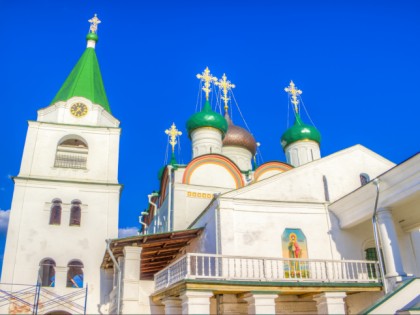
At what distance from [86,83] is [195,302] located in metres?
12.7

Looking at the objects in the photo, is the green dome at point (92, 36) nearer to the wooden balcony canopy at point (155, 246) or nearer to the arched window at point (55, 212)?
the arched window at point (55, 212)

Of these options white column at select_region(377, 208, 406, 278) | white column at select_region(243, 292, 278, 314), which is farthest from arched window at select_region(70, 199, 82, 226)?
white column at select_region(377, 208, 406, 278)

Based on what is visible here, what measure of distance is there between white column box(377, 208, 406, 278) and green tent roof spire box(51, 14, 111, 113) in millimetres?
12391

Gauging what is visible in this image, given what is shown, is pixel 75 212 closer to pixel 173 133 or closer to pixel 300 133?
pixel 173 133

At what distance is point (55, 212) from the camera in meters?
16.0

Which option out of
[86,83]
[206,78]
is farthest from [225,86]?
[86,83]

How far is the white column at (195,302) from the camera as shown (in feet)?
29.0

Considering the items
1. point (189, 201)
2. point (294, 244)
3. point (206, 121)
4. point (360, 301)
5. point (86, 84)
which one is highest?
point (86, 84)

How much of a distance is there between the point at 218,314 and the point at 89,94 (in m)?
11.5

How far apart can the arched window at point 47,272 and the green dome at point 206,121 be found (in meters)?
9.14

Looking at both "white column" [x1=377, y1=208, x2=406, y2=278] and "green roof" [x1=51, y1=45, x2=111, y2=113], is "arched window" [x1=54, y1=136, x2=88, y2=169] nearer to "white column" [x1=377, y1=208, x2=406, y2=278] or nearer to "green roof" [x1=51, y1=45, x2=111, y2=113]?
"green roof" [x1=51, y1=45, x2=111, y2=113]

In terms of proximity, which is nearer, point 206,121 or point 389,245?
point 389,245

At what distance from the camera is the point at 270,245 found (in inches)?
472

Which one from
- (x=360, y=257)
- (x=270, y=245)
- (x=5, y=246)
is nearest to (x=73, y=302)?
(x=5, y=246)
